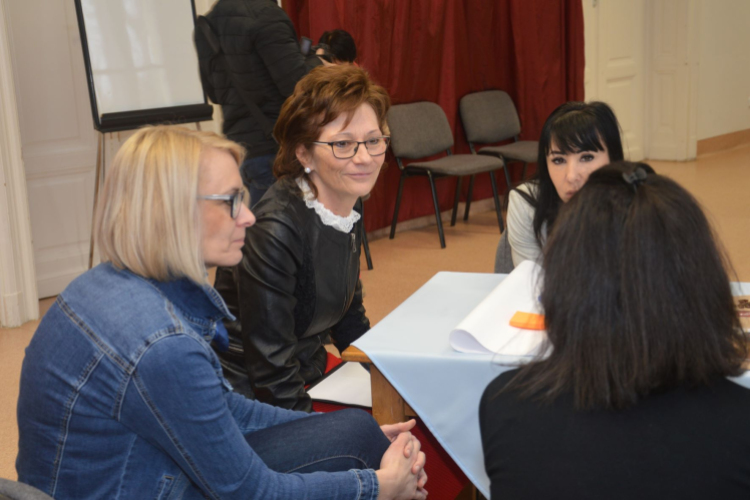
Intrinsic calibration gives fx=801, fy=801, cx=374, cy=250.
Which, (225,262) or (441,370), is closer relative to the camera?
(225,262)

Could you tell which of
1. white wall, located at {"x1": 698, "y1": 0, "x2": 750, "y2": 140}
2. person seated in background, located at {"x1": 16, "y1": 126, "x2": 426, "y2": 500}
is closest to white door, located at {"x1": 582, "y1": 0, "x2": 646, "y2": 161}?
white wall, located at {"x1": 698, "y1": 0, "x2": 750, "y2": 140}

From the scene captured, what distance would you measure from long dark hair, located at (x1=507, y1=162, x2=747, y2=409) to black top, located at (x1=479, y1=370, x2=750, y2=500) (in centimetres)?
2

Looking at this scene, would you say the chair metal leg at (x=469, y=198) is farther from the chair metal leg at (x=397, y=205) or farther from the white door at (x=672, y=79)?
the white door at (x=672, y=79)

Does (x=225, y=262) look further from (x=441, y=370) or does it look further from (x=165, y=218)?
(x=441, y=370)

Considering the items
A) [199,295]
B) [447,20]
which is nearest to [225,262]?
[199,295]

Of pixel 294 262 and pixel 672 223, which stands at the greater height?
pixel 672 223

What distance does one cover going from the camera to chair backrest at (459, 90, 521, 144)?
5.15 metres

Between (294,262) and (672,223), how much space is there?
0.98 meters

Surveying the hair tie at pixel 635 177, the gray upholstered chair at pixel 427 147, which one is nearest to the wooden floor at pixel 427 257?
the gray upholstered chair at pixel 427 147

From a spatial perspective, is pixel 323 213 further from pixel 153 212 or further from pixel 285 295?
→ pixel 153 212

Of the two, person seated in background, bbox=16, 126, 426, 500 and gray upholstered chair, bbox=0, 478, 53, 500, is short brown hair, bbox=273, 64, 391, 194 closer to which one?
person seated in background, bbox=16, 126, 426, 500

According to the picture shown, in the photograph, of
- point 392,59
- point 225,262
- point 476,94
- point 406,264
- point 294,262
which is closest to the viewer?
point 225,262

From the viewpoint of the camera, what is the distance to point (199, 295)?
121 centimetres

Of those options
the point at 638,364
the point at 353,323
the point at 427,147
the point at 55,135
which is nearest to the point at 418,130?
the point at 427,147
